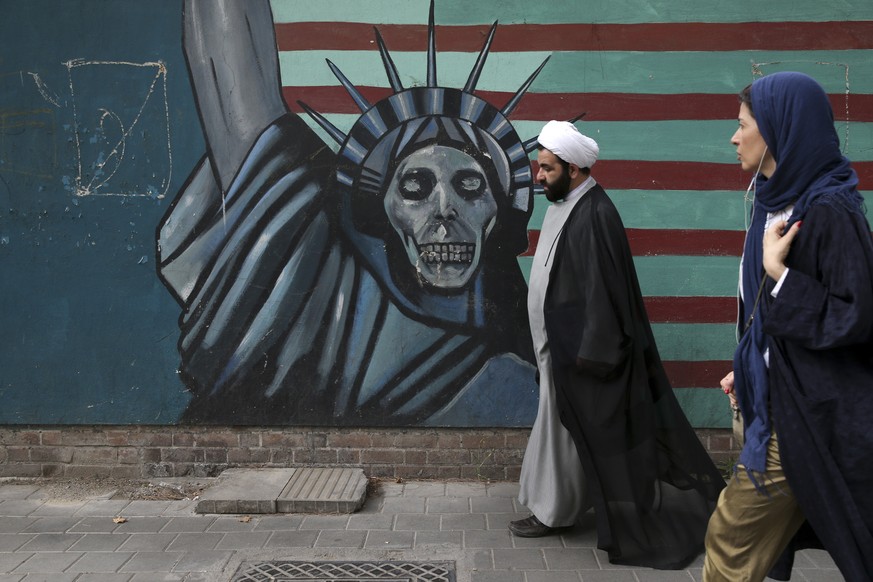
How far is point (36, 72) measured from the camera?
5098 mm

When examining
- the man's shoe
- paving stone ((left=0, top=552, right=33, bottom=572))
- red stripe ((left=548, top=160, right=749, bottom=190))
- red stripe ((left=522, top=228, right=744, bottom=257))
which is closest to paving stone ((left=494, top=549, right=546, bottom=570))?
the man's shoe

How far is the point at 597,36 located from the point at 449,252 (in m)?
1.50

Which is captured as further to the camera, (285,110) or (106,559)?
(285,110)

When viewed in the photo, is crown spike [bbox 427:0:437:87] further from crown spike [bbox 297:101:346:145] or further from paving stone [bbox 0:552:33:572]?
paving stone [bbox 0:552:33:572]

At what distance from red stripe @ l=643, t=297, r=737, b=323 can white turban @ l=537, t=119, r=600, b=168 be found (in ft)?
3.91

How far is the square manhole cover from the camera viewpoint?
13.0 ft

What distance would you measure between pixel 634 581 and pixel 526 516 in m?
0.89

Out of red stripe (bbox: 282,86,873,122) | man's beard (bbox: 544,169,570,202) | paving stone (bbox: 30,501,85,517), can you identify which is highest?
red stripe (bbox: 282,86,873,122)

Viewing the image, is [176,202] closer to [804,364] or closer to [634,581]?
[634,581]

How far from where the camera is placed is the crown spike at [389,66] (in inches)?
199

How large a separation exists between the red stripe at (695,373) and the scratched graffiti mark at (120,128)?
3.16 metres

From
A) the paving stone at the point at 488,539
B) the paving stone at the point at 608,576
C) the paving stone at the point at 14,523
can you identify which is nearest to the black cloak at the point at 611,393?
the paving stone at the point at 608,576

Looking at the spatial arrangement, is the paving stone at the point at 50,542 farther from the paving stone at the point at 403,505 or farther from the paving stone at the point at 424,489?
the paving stone at the point at 424,489

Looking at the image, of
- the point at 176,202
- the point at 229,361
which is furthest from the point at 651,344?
the point at 176,202
